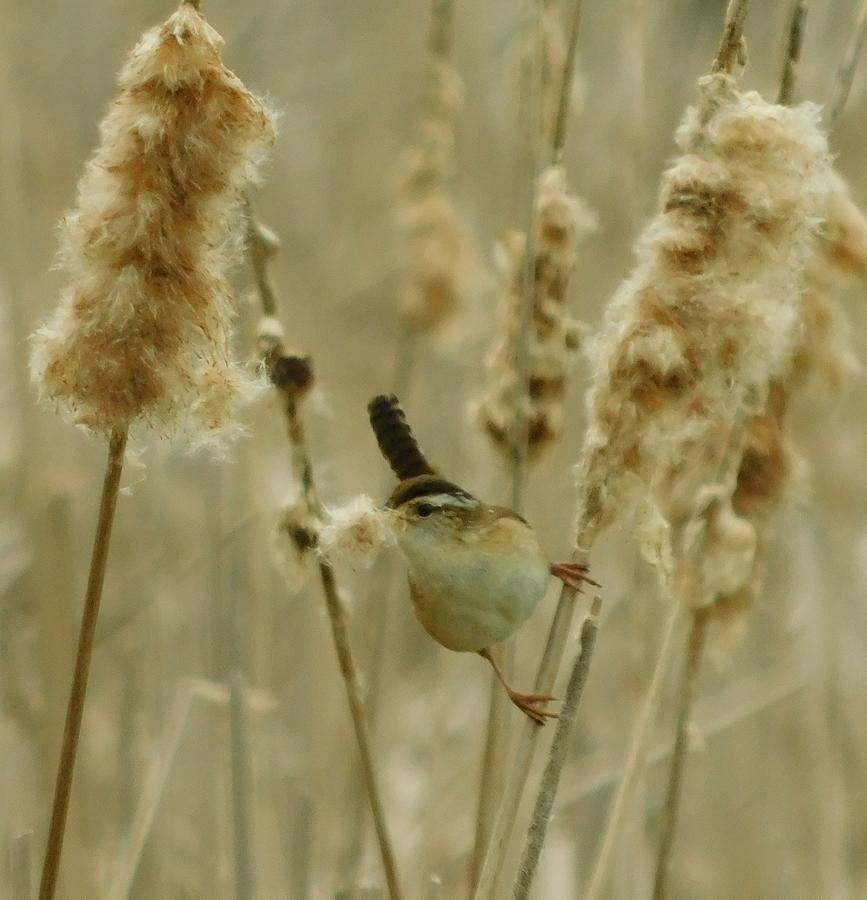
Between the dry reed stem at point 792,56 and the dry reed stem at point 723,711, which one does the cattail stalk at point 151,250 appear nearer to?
the dry reed stem at point 792,56

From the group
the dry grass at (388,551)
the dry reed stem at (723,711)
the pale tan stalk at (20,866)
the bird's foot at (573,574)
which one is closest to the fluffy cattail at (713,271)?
the dry grass at (388,551)

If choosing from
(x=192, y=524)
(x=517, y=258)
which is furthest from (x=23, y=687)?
(x=517, y=258)

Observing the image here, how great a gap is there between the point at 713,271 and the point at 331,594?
44cm

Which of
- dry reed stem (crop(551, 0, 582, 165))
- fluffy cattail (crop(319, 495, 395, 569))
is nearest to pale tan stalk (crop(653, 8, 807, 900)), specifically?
dry reed stem (crop(551, 0, 582, 165))

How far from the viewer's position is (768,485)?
4.39ft

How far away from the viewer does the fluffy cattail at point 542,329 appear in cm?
129

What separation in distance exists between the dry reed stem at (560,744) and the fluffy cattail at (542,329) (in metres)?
0.30

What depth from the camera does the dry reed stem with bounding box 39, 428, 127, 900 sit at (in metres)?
0.85

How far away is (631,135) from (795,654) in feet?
3.23

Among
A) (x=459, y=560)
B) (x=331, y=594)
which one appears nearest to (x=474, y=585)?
(x=459, y=560)

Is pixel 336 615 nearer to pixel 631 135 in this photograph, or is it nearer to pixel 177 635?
pixel 631 135

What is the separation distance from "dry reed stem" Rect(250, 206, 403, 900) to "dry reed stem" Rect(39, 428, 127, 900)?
0.23 metres

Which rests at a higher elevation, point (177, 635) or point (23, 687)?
point (177, 635)

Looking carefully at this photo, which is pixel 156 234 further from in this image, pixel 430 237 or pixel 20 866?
pixel 430 237
